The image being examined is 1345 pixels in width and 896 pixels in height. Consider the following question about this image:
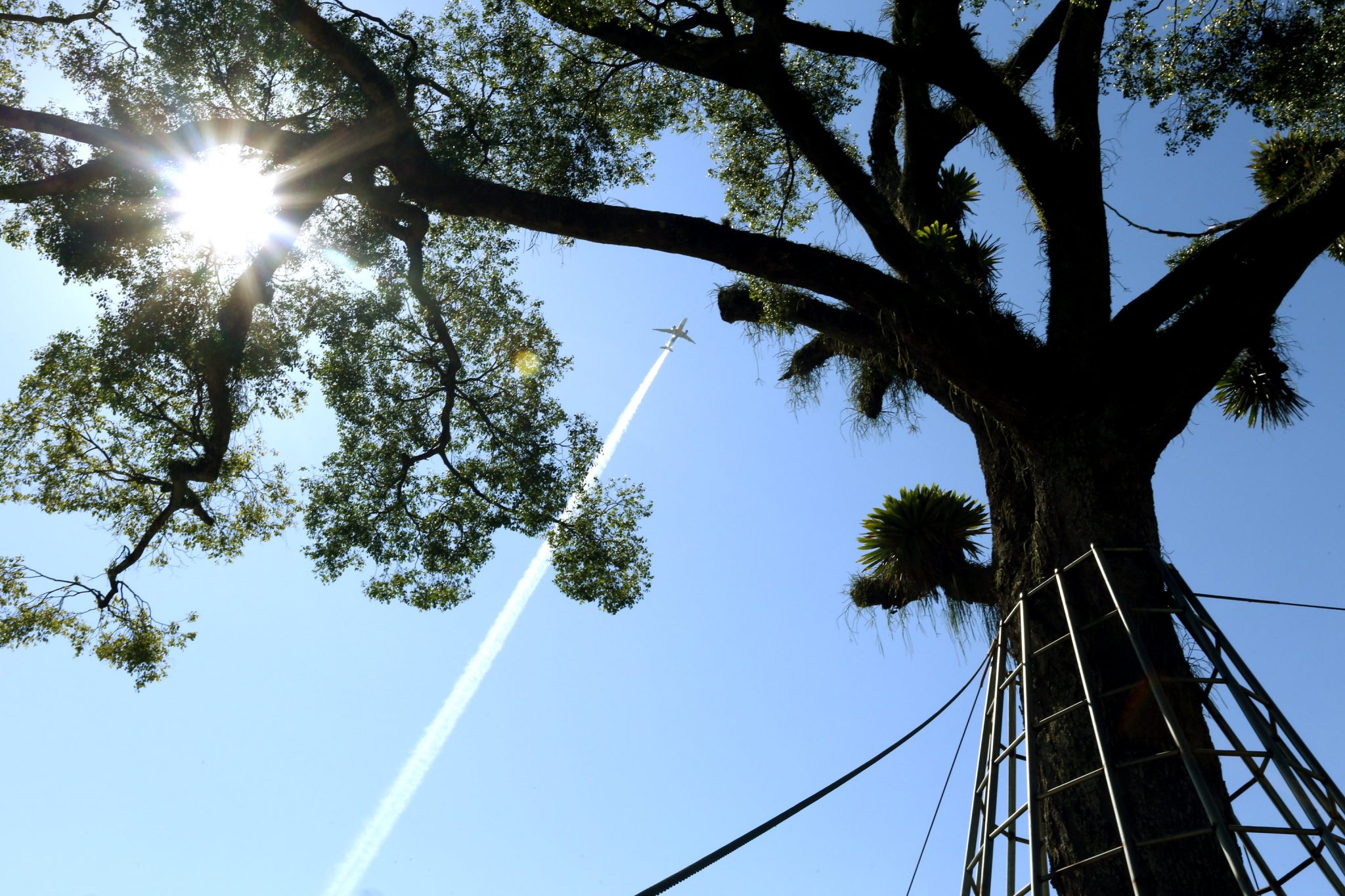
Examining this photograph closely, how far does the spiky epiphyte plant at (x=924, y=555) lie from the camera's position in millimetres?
8898

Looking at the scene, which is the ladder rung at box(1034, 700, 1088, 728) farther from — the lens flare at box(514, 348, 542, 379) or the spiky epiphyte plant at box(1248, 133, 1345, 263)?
the lens flare at box(514, 348, 542, 379)

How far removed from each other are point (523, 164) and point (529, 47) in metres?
1.32

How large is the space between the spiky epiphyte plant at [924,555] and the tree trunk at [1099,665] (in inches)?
72.5

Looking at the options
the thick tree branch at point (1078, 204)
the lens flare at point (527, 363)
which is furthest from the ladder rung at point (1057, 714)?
the lens flare at point (527, 363)

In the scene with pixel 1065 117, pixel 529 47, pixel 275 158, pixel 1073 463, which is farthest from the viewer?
pixel 529 47

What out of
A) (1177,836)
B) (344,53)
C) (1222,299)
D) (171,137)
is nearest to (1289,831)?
(1177,836)

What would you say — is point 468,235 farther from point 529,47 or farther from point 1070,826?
point 1070,826

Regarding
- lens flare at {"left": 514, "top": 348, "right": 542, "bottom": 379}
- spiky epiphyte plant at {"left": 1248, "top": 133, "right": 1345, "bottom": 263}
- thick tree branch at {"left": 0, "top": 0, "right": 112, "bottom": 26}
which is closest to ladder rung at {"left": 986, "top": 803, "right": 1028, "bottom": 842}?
spiky epiphyte plant at {"left": 1248, "top": 133, "right": 1345, "bottom": 263}

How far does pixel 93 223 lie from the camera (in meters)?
8.97

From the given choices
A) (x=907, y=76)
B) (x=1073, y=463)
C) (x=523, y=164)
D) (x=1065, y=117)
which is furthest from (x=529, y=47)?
(x=1073, y=463)

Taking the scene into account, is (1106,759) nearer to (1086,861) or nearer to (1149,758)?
(1149,758)

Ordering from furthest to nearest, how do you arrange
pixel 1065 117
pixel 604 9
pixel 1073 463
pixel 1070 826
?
pixel 1065 117, pixel 604 9, pixel 1073 463, pixel 1070 826

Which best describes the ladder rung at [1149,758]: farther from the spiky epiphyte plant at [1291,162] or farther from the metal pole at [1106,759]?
the spiky epiphyte plant at [1291,162]

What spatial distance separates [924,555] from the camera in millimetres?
9250
